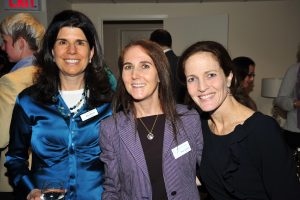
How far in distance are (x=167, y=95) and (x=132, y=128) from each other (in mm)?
304

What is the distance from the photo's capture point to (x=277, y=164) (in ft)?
4.15

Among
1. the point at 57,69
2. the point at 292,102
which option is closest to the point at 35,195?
the point at 57,69

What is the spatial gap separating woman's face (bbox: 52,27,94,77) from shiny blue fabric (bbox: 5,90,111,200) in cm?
20

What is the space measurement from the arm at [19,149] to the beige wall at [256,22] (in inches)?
181

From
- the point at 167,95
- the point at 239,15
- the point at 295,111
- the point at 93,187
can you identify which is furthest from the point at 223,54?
the point at 239,15

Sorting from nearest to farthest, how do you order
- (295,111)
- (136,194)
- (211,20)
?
(136,194)
(295,111)
(211,20)

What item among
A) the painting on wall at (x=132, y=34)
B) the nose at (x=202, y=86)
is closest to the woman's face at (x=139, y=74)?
the nose at (x=202, y=86)

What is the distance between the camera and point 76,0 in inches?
218

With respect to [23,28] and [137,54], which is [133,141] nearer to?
[137,54]

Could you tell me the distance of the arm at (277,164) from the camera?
4.14 ft

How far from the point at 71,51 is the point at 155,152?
74 centimetres

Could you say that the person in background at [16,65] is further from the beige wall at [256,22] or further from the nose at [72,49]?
the beige wall at [256,22]

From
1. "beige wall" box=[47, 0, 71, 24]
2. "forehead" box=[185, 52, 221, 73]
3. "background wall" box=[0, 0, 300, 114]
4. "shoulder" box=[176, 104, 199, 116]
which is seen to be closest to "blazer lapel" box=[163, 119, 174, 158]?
"shoulder" box=[176, 104, 199, 116]

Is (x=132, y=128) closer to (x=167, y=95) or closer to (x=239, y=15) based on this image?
(x=167, y=95)
